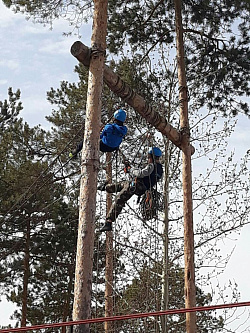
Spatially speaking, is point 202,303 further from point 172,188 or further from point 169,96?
point 169,96

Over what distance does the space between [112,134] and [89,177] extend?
4.39ft

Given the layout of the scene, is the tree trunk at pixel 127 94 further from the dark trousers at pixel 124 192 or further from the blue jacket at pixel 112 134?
the dark trousers at pixel 124 192

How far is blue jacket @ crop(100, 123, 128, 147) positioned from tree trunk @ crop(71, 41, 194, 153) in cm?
30

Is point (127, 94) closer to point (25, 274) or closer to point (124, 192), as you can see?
point (124, 192)

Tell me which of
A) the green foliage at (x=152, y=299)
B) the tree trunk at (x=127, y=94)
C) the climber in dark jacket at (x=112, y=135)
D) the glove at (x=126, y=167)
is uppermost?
the tree trunk at (x=127, y=94)

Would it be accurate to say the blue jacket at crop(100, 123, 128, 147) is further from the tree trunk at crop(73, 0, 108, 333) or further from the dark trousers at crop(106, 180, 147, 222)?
the tree trunk at crop(73, 0, 108, 333)

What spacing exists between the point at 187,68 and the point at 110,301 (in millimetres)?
4861

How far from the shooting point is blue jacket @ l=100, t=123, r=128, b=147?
619 cm

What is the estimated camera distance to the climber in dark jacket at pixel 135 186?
6.64 m

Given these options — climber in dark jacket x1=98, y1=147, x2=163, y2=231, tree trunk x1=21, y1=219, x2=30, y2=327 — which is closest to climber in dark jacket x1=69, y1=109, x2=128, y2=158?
climber in dark jacket x1=98, y1=147, x2=163, y2=231

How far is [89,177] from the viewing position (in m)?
4.96

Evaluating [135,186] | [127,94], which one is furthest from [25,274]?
[127,94]

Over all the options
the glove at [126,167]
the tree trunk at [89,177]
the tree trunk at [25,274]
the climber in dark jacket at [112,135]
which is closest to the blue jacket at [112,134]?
the climber in dark jacket at [112,135]

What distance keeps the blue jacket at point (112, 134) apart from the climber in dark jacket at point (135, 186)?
586 millimetres
